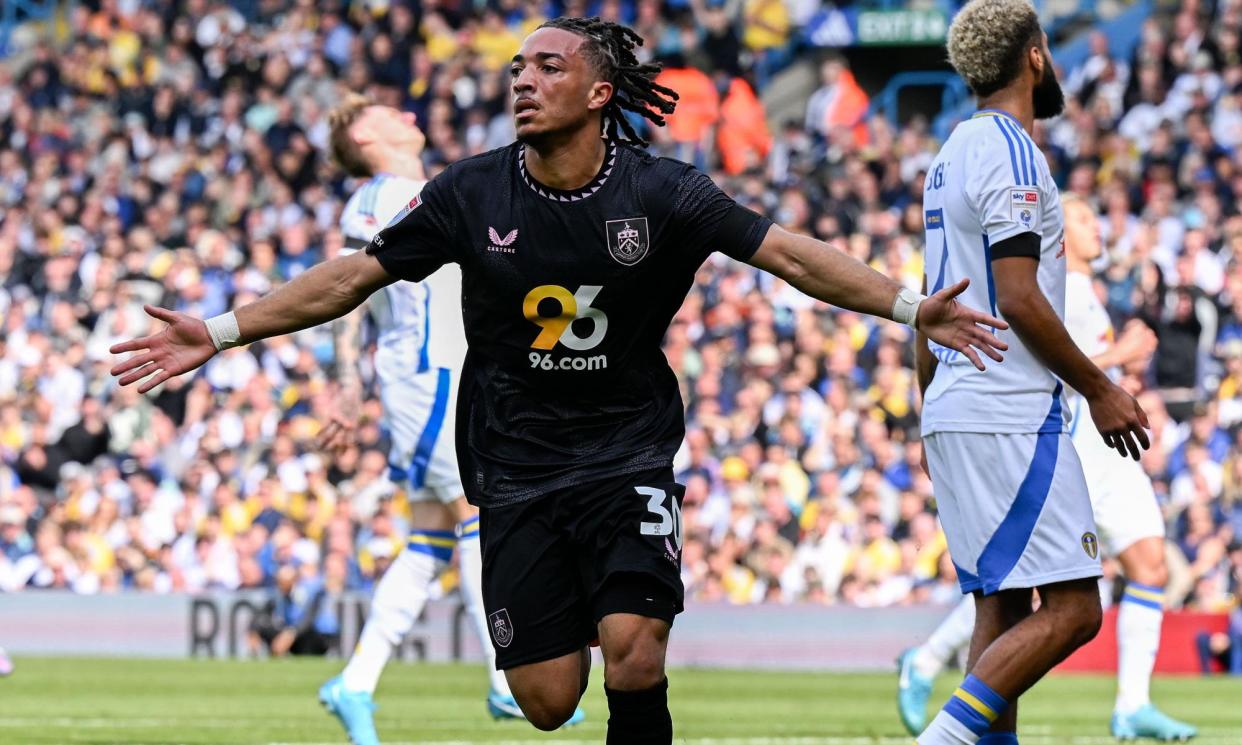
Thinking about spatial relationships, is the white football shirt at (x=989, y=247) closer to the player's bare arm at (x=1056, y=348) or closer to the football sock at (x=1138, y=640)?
the player's bare arm at (x=1056, y=348)

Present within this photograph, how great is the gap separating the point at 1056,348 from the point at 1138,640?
4.09 meters

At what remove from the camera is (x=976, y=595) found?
694 centimetres

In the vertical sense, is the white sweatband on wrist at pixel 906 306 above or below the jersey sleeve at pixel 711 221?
below

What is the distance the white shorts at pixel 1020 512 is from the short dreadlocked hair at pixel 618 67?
1476 millimetres

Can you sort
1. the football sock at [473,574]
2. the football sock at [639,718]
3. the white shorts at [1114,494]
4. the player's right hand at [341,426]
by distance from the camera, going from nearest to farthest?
the football sock at [639,718] → the football sock at [473,574] → the player's right hand at [341,426] → the white shorts at [1114,494]

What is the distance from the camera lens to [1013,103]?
278 inches

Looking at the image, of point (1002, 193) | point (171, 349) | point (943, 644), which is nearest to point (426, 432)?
point (943, 644)

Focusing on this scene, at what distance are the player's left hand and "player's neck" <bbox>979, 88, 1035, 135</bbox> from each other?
3.94 feet

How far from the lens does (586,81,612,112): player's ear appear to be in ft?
21.7

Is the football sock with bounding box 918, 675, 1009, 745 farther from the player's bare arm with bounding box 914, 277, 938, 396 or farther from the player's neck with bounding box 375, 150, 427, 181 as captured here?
the player's neck with bounding box 375, 150, 427, 181

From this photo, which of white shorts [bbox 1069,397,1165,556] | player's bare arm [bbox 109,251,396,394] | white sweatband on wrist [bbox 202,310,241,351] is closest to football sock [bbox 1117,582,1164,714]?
white shorts [bbox 1069,397,1165,556]

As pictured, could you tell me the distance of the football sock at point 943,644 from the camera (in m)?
10.3

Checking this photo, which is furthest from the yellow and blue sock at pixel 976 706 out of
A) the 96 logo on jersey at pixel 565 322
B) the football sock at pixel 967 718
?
the 96 logo on jersey at pixel 565 322

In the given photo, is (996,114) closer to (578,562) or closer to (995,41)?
(995,41)
